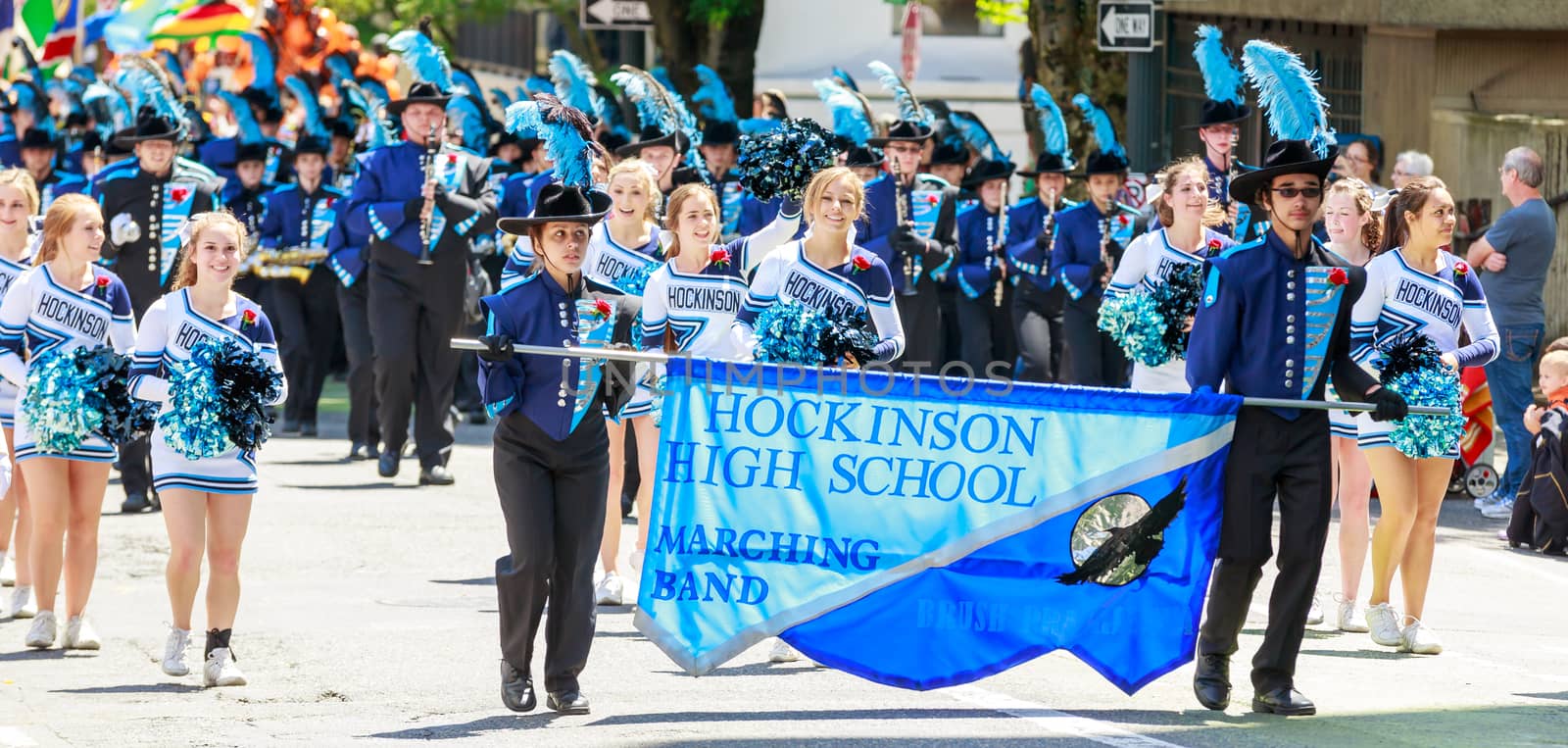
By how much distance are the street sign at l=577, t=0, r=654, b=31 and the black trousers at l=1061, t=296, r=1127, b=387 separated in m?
10.4

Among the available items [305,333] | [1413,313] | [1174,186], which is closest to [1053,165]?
[305,333]

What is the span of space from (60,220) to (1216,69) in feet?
18.0

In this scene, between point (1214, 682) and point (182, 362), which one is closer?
point (1214, 682)

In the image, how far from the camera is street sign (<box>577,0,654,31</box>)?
80.2 ft

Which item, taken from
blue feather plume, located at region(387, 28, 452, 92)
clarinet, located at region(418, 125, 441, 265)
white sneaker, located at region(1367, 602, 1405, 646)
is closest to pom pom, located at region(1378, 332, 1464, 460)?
white sneaker, located at region(1367, 602, 1405, 646)

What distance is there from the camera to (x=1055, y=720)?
26.7 feet

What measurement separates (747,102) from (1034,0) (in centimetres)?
852

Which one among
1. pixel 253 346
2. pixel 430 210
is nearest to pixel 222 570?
pixel 253 346

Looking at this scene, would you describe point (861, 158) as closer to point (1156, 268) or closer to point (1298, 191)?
point (1156, 268)

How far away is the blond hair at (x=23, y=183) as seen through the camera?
10.6 meters

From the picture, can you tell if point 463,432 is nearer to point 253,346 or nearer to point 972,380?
point 253,346

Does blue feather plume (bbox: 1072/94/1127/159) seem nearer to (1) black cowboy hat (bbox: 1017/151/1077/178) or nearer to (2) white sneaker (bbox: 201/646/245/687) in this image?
(1) black cowboy hat (bbox: 1017/151/1077/178)

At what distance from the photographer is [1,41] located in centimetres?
2959

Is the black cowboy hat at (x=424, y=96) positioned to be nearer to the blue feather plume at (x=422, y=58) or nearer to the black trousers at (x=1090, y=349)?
the blue feather plume at (x=422, y=58)
